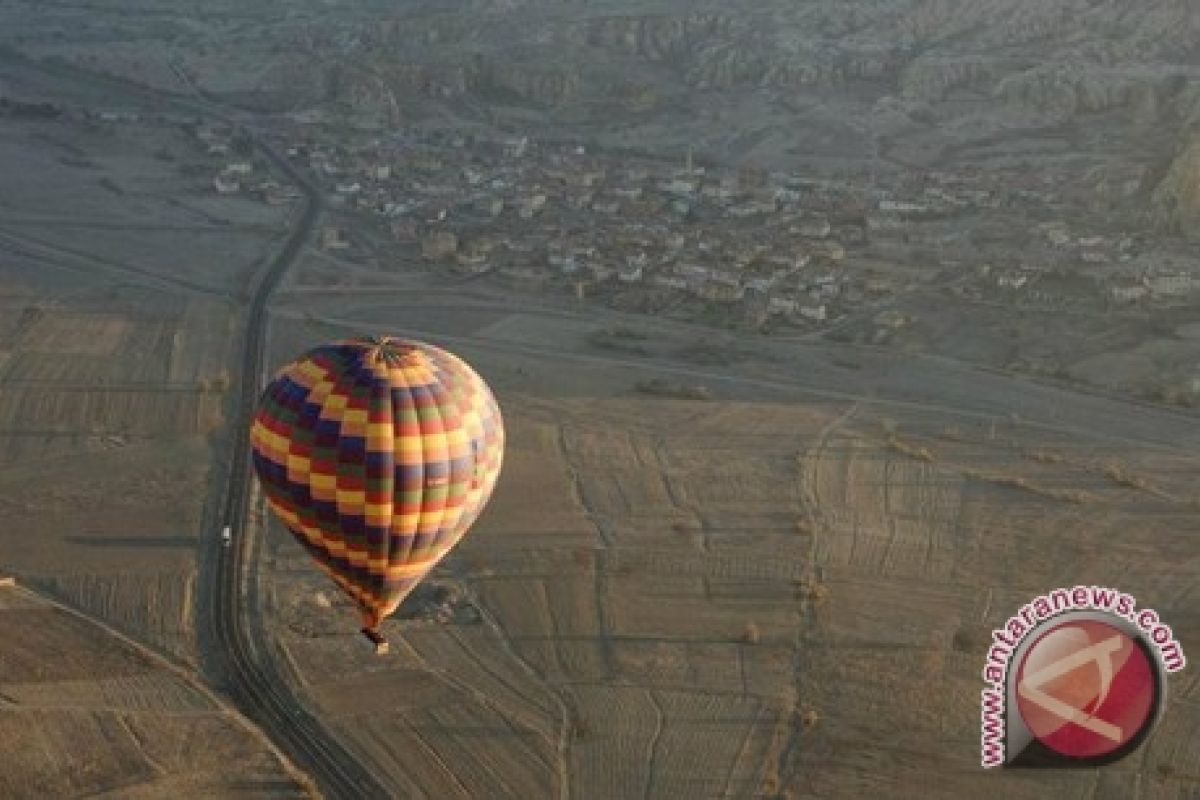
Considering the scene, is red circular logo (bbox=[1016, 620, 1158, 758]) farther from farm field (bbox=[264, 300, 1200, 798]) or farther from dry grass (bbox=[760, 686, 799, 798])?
dry grass (bbox=[760, 686, 799, 798])

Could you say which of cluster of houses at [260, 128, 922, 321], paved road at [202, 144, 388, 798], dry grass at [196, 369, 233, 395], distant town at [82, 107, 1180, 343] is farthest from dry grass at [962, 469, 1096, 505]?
dry grass at [196, 369, 233, 395]

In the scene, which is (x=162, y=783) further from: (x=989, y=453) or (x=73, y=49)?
(x=73, y=49)

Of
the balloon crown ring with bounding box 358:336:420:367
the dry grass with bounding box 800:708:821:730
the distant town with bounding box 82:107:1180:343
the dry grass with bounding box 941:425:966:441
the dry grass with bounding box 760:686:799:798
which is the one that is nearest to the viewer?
the balloon crown ring with bounding box 358:336:420:367

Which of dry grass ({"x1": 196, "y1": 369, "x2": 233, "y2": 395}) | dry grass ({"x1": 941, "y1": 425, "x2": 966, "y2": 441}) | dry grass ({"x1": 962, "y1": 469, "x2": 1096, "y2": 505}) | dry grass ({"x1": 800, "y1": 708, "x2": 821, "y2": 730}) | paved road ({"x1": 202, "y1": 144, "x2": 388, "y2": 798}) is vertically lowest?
paved road ({"x1": 202, "y1": 144, "x2": 388, "y2": 798})

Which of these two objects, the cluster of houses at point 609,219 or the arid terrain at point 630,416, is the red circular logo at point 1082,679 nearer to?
the arid terrain at point 630,416

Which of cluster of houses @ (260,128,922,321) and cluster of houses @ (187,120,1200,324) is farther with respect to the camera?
cluster of houses @ (260,128,922,321)

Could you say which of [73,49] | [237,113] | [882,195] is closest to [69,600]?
[882,195]

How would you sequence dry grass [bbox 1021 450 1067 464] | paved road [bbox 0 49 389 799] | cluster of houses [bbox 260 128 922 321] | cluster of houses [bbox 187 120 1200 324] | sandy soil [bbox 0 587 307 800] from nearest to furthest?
sandy soil [bbox 0 587 307 800] < paved road [bbox 0 49 389 799] < dry grass [bbox 1021 450 1067 464] < cluster of houses [bbox 187 120 1200 324] < cluster of houses [bbox 260 128 922 321]
